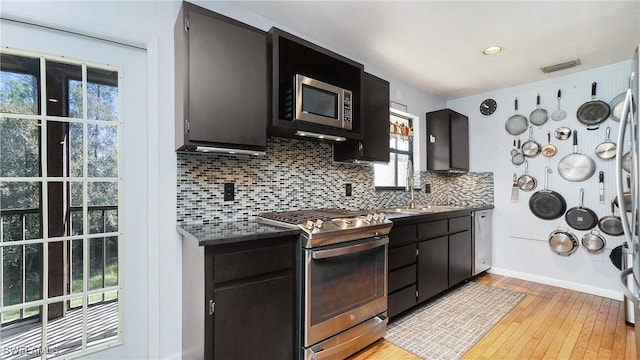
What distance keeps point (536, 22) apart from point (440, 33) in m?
0.69

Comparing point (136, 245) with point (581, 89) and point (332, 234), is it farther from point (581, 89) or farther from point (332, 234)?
point (581, 89)

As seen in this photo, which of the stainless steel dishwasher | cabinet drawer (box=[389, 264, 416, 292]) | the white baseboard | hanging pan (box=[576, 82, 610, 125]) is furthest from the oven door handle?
hanging pan (box=[576, 82, 610, 125])

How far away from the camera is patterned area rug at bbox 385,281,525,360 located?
6.73 feet

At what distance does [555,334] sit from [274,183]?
2504 mm

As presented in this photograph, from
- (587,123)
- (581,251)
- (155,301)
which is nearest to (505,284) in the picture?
(581,251)

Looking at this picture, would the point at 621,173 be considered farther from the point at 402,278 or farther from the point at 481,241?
the point at 481,241

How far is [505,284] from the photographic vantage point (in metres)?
3.41

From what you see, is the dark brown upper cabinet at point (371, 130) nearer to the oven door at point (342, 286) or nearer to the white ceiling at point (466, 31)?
the white ceiling at point (466, 31)

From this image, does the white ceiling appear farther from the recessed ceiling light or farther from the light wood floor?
the light wood floor

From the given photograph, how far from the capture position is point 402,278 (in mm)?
2416

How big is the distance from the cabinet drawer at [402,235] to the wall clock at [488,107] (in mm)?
2410

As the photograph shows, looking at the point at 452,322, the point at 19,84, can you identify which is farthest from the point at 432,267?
the point at 19,84

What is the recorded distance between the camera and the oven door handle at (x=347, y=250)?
5.63ft

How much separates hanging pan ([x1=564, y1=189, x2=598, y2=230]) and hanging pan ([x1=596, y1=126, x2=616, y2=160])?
415 mm
